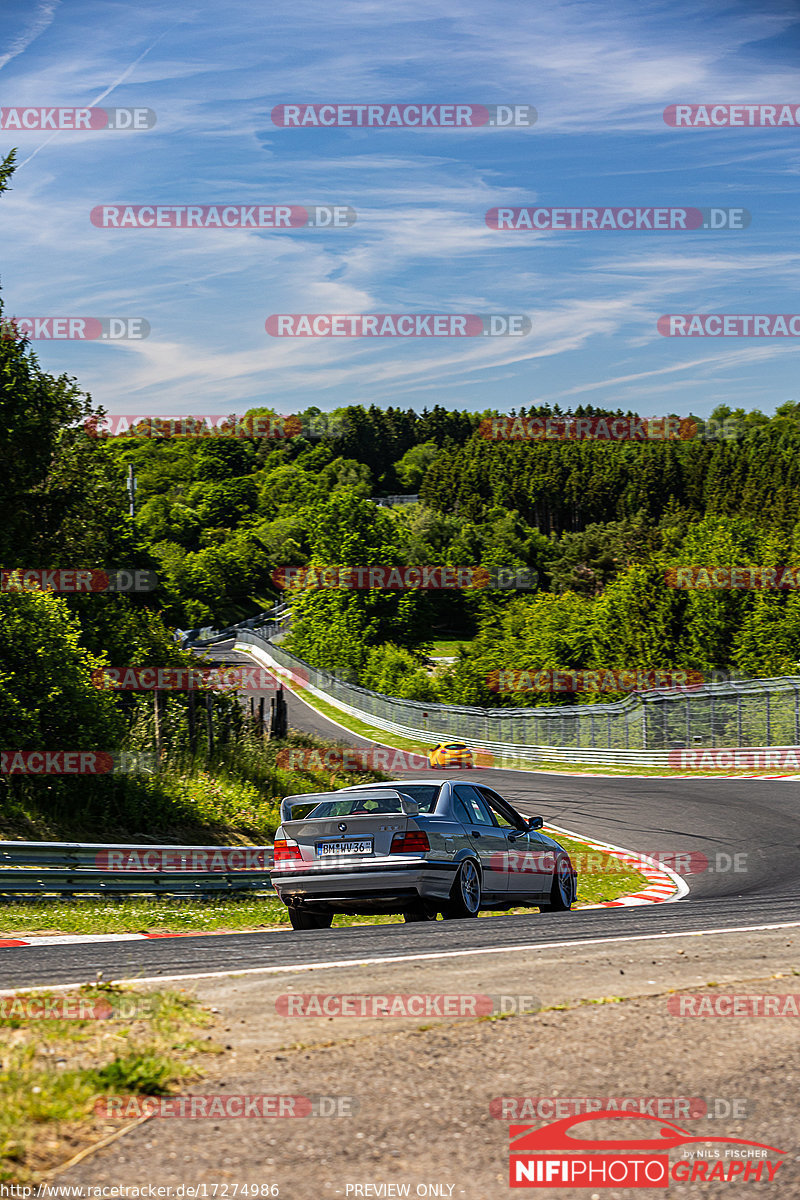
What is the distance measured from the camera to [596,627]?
81.9 m

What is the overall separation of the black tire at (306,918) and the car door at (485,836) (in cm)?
160

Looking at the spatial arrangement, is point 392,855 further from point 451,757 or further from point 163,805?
point 451,757

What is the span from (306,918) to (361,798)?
142 cm

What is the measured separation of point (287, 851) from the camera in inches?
404

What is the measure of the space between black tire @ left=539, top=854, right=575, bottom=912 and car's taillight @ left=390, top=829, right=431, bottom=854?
2.87m

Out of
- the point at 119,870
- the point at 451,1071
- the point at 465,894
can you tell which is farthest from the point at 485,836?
the point at 451,1071

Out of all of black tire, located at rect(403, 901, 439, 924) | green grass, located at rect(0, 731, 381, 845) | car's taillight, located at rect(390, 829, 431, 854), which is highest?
car's taillight, located at rect(390, 829, 431, 854)

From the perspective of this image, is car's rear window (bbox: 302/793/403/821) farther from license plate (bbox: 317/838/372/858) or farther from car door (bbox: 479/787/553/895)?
car door (bbox: 479/787/553/895)

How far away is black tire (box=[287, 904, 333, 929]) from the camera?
35.0 ft

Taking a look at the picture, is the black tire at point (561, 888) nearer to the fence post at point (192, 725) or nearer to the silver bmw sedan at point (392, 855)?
the silver bmw sedan at point (392, 855)

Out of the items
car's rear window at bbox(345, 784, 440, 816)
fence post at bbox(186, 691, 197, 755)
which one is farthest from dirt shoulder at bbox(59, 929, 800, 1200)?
fence post at bbox(186, 691, 197, 755)

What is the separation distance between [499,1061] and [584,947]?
303 centimetres

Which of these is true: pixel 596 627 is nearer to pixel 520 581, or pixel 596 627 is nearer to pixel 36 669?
pixel 520 581

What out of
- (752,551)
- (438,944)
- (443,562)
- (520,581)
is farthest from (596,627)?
(438,944)
